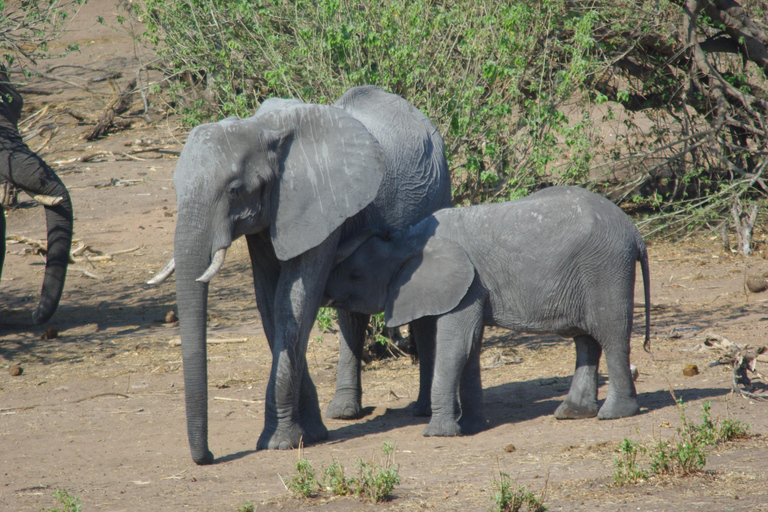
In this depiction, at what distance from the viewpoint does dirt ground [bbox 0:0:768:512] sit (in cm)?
485

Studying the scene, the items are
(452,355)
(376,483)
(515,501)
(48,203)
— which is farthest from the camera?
(48,203)

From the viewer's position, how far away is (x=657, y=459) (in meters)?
4.81

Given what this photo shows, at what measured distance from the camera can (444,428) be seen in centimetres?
607

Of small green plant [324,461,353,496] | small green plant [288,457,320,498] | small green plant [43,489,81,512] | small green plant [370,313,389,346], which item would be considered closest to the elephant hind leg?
small green plant [324,461,353,496]

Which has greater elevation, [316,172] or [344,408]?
[316,172]

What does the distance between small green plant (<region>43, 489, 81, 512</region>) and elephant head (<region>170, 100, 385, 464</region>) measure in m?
0.88

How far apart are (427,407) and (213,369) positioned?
270cm

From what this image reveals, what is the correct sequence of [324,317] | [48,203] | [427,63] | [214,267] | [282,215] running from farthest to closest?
[48,203] → [427,63] → [324,317] → [282,215] → [214,267]

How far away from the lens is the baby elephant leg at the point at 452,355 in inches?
237

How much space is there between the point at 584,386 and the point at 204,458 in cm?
265

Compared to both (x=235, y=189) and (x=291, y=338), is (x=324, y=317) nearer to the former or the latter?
(x=291, y=338)

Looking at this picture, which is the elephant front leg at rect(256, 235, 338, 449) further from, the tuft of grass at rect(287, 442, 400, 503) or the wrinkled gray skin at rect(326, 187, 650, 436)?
the tuft of grass at rect(287, 442, 400, 503)

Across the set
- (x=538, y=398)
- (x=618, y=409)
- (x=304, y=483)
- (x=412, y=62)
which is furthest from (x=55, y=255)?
(x=618, y=409)

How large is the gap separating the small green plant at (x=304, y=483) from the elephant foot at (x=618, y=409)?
2.31m
